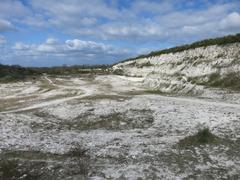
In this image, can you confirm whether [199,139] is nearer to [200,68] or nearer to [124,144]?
[124,144]

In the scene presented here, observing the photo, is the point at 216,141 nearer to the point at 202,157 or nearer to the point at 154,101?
the point at 202,157

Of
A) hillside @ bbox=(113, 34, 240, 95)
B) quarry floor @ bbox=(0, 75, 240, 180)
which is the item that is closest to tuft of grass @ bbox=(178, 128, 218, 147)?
quarry floor @ bbox=(0, 75, 240, 180)

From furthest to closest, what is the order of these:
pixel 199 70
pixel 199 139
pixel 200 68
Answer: pixel 200 68 → pixel 199 70 → pixel 199 139

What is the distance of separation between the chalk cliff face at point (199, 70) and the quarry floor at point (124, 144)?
16252mm

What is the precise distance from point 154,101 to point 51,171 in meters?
22.5

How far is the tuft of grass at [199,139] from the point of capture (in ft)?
74.1

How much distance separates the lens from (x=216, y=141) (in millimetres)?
22859

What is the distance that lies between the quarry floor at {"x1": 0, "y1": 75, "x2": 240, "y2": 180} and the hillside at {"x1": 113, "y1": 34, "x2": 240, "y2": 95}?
16246mm

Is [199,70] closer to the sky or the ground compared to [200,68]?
closer to the ground

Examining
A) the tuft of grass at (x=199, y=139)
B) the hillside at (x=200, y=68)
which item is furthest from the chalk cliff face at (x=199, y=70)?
the tuft of grass at (x=199, y=139)

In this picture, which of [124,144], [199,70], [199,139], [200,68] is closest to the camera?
[124,144]

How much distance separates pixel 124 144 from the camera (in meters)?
22.5

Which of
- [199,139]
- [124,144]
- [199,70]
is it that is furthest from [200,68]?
[124,144]

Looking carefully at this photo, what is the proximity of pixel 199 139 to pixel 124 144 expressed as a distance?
5065 millimetres
